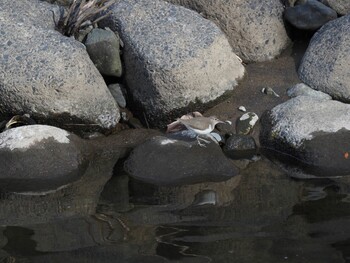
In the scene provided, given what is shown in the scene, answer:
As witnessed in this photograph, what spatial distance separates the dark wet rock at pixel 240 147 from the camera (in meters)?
8.52

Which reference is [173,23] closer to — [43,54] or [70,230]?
[43,54]

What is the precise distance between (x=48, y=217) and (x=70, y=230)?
0.37 metres

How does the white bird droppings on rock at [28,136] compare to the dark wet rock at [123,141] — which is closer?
the white bird droppings on rock at [28,136]

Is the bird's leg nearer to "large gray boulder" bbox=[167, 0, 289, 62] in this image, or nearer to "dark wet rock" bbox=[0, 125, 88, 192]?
"dark wet rock" bbox=[0, 125, 88, 192]

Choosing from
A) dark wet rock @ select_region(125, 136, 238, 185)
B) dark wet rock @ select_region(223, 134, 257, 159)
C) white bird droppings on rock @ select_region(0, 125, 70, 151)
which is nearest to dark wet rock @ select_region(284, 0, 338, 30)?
A: dark wet rock @ select_region(223, 134, 257, 159)

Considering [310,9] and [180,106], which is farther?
[310,9]

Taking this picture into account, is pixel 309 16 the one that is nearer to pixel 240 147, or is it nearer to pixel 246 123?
pixel 246 123

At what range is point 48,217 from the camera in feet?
23.2

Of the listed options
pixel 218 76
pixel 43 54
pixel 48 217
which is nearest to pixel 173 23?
pixel 218 76

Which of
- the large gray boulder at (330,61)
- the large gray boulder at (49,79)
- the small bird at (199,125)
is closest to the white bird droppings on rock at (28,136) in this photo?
the large gray boulder at (49,79)

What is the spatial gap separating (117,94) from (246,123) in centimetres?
154

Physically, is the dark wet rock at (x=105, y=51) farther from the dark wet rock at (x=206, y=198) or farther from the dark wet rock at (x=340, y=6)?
the dark wet rock at (x=340, y=6)

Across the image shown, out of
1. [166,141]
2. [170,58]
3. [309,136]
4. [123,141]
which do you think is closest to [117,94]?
[123,141]

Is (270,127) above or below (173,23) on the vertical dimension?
below
